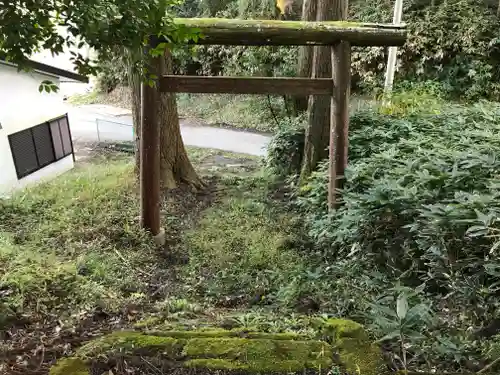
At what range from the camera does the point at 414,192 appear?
12.0 ft

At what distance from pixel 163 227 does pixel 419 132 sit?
13.1 feet

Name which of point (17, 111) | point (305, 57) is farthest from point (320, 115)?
point (17, 111)

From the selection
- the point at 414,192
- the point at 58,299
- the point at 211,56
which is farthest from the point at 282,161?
the point at 211,56

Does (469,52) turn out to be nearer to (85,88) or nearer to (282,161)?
(282,161)

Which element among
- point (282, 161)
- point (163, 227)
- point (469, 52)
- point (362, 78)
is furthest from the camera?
point (362, 78)

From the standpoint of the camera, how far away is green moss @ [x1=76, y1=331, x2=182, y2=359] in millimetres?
1928

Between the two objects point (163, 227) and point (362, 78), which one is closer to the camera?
point (163, 227)

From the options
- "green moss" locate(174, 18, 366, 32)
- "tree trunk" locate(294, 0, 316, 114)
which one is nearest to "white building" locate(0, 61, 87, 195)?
"tree trunk" locate(294, 0, 316, 114)

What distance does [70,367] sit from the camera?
181cm

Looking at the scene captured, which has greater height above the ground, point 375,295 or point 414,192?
point 414,192

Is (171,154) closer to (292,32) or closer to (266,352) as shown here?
(292,32)

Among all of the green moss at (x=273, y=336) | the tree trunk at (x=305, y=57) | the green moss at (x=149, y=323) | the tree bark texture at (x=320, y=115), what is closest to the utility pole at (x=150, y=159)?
the tree bark texture at (x=320, y=115)

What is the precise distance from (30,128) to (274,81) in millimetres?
8370

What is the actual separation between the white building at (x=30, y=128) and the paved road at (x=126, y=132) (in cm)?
423
